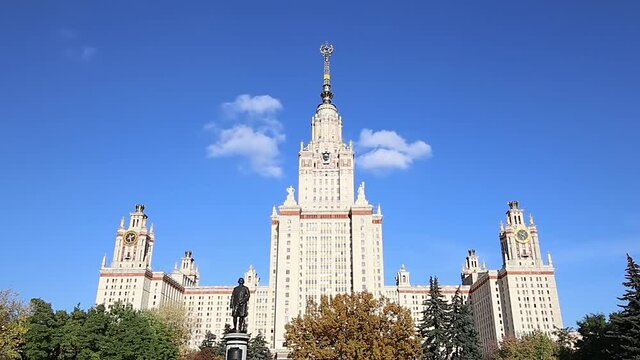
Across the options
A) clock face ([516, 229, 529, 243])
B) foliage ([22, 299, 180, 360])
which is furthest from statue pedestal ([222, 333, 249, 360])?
clock face ([516, 229, 529, 243])

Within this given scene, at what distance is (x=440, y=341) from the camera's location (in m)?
50.0

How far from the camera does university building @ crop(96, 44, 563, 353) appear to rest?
11681cm

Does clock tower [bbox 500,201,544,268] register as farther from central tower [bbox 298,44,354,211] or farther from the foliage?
the foliage

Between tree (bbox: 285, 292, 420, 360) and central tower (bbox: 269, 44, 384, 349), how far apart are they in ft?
240

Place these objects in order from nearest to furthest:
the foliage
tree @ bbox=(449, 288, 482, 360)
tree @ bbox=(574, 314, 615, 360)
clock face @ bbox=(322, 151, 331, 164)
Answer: tree @ bbox=(574, 314, 615, 360) < tree @ bbox=(449, 288, 482, 360) < the foliage < clock face @ bbox=(322, 151, 331, 164)

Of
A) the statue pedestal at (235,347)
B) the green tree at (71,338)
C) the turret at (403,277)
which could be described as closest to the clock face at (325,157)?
the turret at (403,277)

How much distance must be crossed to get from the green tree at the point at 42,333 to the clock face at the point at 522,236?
339 feet

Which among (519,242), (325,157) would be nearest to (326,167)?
(325,157)

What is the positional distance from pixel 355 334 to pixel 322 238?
8663cm

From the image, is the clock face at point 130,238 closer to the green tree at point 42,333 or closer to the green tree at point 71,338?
the green tree at point 42,333

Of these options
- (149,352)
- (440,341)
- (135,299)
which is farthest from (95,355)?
(135,299)

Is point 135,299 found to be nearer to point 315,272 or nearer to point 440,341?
point 315,272

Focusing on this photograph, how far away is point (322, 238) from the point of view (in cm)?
12662

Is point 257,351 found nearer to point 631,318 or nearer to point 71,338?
point 71,338
